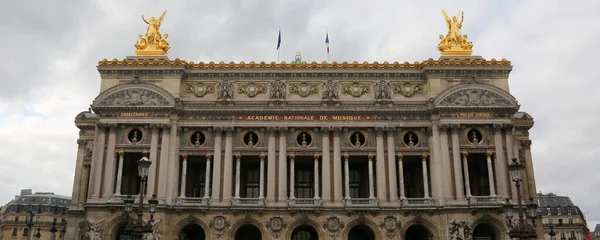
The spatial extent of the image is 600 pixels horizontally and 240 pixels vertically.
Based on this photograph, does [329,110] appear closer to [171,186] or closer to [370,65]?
[370,65]

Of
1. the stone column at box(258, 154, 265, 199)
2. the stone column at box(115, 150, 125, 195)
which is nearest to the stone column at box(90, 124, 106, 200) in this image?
the stone column at box(115, 150, 125, 195)

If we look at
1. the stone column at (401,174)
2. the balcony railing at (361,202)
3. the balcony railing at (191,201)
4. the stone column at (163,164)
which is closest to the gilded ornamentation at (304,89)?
the stone column at (401,174)

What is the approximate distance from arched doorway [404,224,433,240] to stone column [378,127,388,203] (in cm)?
386

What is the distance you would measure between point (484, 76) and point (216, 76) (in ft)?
73.8

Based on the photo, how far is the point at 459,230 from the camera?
45.1 meters

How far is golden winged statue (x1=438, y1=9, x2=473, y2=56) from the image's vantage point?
51.1 metres

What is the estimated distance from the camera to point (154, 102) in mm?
48344

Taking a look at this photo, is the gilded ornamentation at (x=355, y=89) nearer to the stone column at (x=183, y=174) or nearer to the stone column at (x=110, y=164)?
the stone column at (x=183, y=174)

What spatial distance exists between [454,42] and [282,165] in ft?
60.8

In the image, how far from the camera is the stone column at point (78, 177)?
52.6 meters

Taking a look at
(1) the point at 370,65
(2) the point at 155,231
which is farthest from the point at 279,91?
(2) the point at 155,231

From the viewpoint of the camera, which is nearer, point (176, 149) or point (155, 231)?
point (155, 231)

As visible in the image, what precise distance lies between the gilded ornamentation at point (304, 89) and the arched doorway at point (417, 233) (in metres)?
13.9

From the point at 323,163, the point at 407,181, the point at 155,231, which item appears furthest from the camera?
the point at 407,181
